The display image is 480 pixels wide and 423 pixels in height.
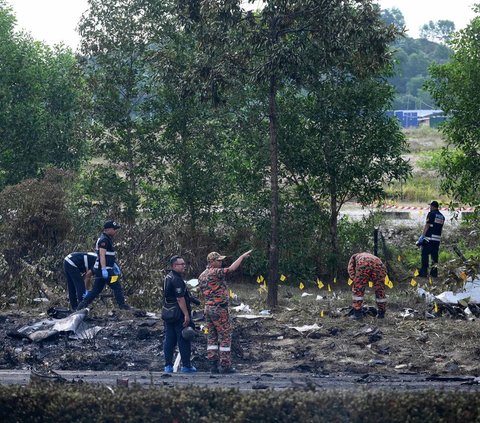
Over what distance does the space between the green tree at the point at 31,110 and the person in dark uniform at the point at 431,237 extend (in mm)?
10966

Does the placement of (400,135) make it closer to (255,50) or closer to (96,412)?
(255,50)

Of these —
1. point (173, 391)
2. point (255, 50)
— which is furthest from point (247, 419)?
point (255, 50)

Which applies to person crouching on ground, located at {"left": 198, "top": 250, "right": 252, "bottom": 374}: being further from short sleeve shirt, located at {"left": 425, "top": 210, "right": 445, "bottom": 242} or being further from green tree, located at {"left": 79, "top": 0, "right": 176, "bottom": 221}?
green tree, located at {"left": 79, "top": 0, "right": 176, "bottom": 221}

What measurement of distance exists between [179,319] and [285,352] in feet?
7.33

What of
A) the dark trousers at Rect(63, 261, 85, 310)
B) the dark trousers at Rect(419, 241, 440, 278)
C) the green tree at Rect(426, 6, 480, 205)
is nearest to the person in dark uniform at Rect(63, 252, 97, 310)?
the dark trousers at Rect(63, 261, 85, 310)

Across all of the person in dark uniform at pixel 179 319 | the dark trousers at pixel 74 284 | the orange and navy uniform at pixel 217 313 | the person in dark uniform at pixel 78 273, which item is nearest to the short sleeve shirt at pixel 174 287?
the person in dark uniform at pixel 179 319

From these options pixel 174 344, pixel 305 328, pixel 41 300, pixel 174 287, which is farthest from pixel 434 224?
pixel 174 287

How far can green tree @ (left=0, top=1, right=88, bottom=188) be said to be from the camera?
3055 cm

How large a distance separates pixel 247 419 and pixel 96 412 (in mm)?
1641

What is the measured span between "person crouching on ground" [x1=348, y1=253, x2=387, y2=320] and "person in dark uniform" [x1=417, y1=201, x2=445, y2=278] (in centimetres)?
624

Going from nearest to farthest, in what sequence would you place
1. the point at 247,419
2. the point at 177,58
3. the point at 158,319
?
the point at 247,419 < the point at 158,319 < the point at 177,58

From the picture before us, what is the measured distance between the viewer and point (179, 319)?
46.8 feet

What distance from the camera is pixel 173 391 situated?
10.9 m

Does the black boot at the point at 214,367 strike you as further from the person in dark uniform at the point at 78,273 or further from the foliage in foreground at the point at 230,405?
the person in dark uniform at the point at 78,273
